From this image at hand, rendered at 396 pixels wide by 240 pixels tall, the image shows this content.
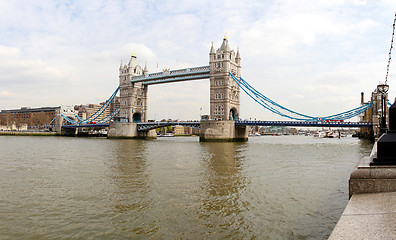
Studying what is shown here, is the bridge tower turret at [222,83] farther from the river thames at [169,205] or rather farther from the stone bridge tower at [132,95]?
the river thames at [169,205]

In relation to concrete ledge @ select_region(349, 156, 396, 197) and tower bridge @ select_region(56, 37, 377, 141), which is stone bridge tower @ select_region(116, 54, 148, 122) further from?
concrete ledge @ select_region(349, 156, 396, 197)

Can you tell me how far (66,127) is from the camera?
81.9 metres

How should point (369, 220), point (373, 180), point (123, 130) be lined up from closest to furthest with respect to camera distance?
1. point (369, 220)
2. point (373, 180)
3. point (123, 130)

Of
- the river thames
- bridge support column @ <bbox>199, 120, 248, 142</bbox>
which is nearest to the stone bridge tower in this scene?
bridge support column @ <bbox>199, 120, 248, 142</bbox>

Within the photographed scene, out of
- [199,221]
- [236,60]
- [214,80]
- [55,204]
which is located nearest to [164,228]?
[199,221]

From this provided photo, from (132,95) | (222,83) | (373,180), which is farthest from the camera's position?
(132,95)

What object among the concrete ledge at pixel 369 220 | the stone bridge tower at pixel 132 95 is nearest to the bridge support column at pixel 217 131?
the stone bridge tower at pixel 132 95

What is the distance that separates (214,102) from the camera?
2092 inches

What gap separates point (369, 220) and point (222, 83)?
163ft

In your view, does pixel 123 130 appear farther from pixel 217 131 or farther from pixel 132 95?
pixel 217 131

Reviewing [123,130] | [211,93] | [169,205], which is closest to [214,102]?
[211,93]

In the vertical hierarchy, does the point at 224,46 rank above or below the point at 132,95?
above

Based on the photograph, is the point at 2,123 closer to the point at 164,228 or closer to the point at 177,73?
the point at 177,73

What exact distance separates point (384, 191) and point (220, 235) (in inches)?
126
